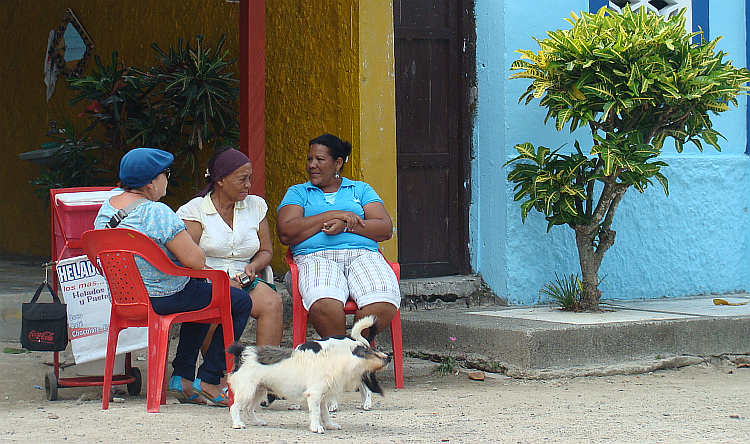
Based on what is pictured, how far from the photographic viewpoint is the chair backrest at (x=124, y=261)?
3928 millimetres

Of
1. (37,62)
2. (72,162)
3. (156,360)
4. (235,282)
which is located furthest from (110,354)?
(37,62)

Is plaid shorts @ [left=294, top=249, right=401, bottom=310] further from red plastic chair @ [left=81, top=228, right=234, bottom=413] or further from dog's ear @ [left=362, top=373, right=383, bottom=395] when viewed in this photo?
dog's ear @ [left=362, top=373, right=383, bottom=395]

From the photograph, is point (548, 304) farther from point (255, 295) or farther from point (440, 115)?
point (255, 295)

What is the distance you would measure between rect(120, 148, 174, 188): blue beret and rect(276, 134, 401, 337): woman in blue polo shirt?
1031 mm

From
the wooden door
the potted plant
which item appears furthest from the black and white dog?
Result: the potted plant

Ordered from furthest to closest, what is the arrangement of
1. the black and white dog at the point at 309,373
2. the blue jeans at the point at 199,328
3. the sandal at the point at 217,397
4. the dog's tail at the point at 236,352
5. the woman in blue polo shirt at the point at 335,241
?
1. the woman in blue polo shirt at the point at 335,241
2. the sandal at the point at 217,397
3. the blue jeans at the point at 199,328
4. the dog's tail at the point at 236,352
5. the black and white dog at the point at 309,373

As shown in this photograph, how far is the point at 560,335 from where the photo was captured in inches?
200

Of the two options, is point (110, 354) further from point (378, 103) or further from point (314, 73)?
point (314, 73)

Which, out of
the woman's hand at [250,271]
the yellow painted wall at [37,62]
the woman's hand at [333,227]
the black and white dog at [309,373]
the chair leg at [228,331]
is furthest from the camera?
the yellow painted wall at [37,62]

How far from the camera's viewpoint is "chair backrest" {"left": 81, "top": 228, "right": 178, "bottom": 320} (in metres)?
3.93

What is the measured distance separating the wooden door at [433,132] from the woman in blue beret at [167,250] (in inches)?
91.2

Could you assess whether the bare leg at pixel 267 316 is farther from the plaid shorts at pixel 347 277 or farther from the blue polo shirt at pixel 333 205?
the blue polo shirt at pixel 333 205

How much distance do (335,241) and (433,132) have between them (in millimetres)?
1729

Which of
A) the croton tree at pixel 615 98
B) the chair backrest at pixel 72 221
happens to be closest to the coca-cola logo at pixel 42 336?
the chair backrest at pixel 72 221
